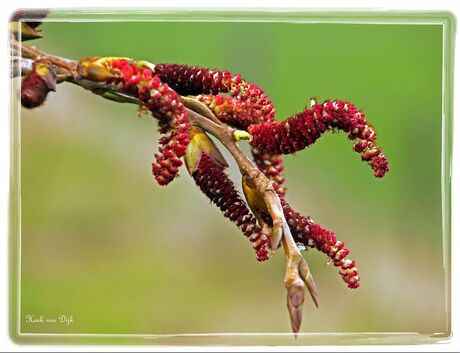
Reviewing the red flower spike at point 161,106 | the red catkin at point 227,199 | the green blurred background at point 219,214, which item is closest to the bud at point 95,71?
the red flower spike at point 161,106

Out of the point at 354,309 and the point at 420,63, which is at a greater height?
the point at 420,63

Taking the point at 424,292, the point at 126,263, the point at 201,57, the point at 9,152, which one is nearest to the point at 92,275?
the point at 126,263

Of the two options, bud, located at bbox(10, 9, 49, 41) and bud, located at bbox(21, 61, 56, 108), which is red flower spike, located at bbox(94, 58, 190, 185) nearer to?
bud, located at bbox(21, 61, 56, 108)

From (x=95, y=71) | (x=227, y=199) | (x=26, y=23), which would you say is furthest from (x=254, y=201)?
(x=26, y=23)

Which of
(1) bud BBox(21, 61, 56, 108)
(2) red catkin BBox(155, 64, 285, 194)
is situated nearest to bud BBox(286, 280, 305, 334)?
(2) red catkin BBox(155, 64, 285, 194)

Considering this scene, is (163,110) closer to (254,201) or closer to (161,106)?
(161,106)

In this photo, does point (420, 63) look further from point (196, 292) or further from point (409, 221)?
point (196, 292)

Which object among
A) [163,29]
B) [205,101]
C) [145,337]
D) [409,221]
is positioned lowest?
[145,337]

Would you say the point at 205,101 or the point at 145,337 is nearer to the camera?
the point at 205,101
